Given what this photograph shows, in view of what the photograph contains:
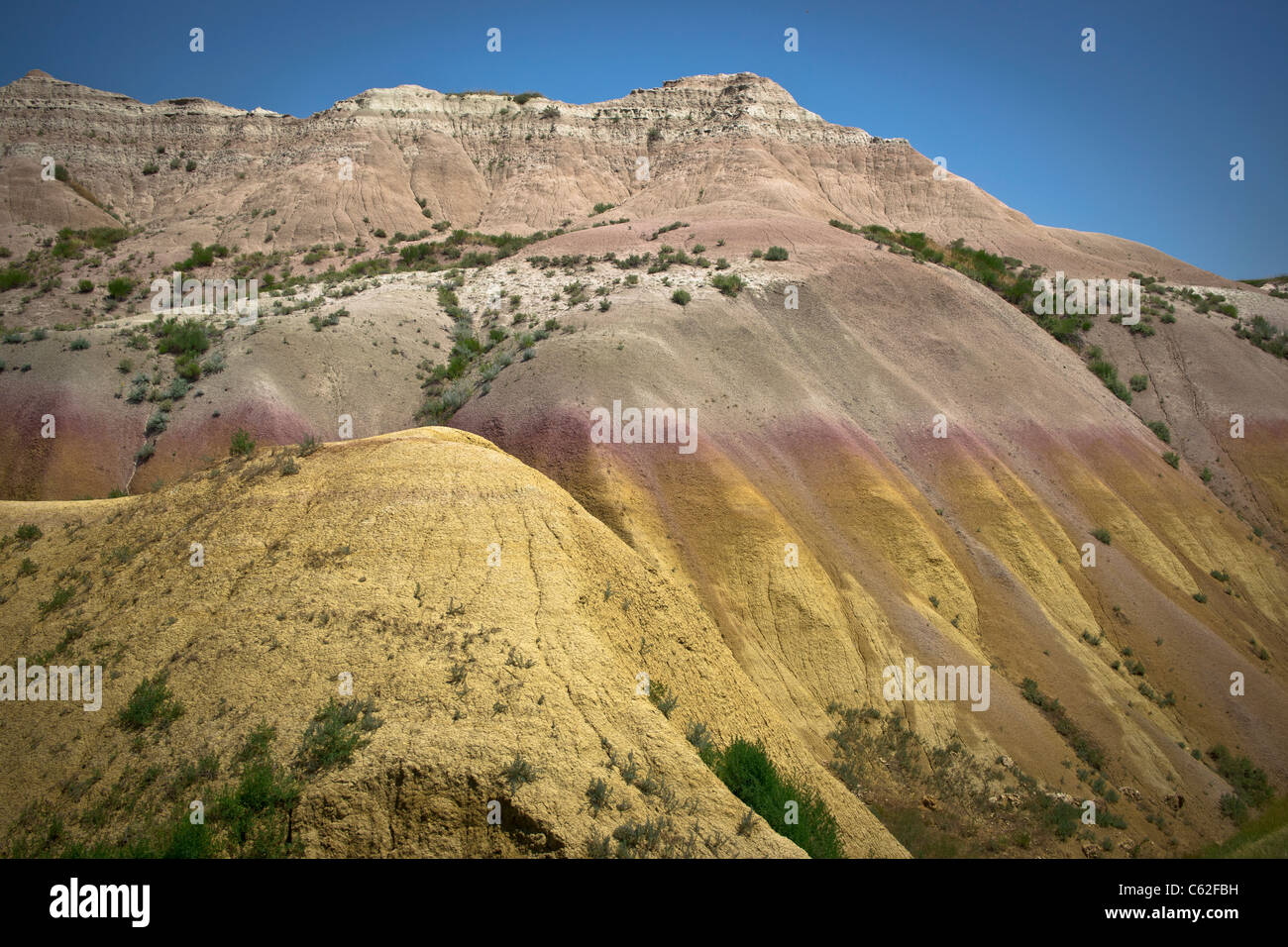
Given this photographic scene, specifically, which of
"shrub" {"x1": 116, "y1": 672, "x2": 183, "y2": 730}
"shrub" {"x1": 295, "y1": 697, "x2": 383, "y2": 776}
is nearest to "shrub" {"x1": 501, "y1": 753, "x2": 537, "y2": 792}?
"shrub" {"x1": 295, "y1": 697, "x2": 383, "y2": 776}

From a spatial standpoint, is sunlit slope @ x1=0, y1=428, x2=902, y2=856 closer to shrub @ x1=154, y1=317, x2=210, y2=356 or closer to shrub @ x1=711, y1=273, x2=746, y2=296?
shrub @ x1=154, y1=317, x2=210, y2=356

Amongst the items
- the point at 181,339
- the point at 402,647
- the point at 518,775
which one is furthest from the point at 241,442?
the point at 518,775

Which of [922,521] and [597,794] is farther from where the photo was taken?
[922,521]

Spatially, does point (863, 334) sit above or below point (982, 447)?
above

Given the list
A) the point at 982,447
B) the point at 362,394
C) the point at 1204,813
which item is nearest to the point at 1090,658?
the point at 1204,813

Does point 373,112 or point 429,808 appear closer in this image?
point 429,808

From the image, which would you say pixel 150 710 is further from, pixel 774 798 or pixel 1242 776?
pixel 1242 776

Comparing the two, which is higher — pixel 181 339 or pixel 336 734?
pixel 181 339
